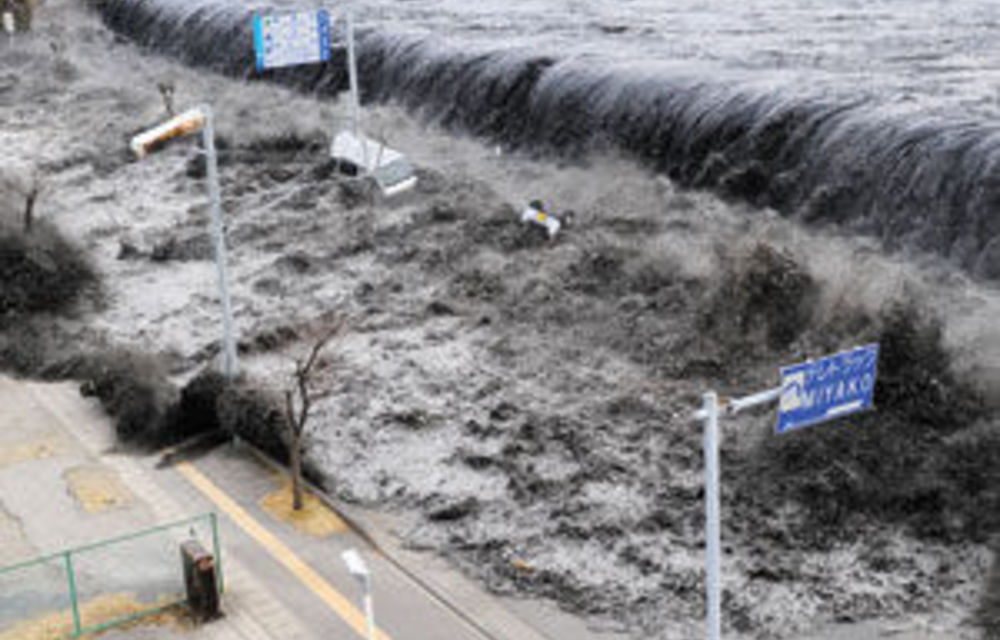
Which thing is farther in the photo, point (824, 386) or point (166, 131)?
point (166, 131)

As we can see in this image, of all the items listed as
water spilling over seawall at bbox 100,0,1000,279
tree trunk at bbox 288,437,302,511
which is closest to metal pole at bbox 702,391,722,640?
tree trunk at bbox 288,437,302,511

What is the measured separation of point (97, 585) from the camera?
1566 cm

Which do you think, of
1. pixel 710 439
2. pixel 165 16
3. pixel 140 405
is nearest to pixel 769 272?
pixel 140 405

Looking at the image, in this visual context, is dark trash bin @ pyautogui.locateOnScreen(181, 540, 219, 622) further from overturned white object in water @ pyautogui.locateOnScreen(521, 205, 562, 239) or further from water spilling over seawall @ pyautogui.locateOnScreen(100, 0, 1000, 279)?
water spilling over seawall @ pyautogui.locateOnScreen(100, 0, 1000, 279)

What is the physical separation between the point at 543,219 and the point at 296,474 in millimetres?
12381

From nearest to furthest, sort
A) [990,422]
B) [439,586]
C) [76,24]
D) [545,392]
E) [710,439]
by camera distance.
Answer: [710,439] < [439,586] < [990,422] < [545,392] < [76,24]

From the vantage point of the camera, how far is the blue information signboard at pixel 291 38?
1139 inches

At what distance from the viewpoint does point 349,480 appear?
1994cm

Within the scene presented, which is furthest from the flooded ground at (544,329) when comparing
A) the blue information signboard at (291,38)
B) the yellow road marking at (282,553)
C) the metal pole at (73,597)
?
the metal pole at (73,597)

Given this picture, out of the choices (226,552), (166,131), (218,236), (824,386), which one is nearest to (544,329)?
(218,236)

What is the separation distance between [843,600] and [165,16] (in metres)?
48.7

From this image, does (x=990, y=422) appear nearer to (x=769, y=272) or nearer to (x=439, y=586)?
(x=769, y=272)

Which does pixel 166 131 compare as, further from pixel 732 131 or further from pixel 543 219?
pixel 732 131

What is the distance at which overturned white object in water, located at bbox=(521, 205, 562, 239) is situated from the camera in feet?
96.3
